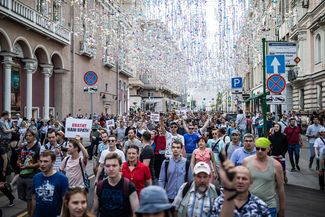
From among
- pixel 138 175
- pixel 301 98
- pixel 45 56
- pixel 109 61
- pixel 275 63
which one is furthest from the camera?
pixel 109 61

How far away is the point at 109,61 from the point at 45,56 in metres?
16.5

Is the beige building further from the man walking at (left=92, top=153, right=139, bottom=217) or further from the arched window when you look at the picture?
the arched window

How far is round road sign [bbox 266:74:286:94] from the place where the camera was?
1087cm

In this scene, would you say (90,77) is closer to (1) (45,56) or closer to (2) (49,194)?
(2) (49,194)

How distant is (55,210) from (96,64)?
3632 cm

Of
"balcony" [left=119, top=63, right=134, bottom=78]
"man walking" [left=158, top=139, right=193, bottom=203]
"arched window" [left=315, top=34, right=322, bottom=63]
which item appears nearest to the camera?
"man walking" [left=158, top=139, right=193, bottom=203]

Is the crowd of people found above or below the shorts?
above

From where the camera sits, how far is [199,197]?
4562 millimetres

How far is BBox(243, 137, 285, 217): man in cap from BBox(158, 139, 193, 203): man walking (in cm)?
131

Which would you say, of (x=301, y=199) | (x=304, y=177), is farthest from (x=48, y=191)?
(x=304, y=177)

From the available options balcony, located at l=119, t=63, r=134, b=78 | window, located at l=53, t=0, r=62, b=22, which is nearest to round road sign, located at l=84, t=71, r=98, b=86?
window, located at l=53, t=0, r=62, b=22

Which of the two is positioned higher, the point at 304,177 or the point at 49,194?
the point at 49,194

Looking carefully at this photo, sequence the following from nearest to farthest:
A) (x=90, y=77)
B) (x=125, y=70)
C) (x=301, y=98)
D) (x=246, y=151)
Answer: (x=246, y=151)
(x=90, y=77)
(x=301, y=98)
(x=125, y=70)

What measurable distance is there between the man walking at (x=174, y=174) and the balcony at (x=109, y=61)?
123ft
